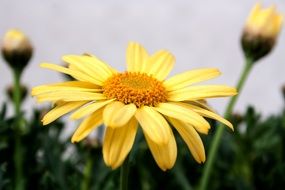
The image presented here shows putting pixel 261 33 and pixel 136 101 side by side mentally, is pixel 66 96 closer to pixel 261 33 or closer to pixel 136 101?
pixel 136 101

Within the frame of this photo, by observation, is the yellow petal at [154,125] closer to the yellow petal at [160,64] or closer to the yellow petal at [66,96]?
the yellow petal at [66,96]

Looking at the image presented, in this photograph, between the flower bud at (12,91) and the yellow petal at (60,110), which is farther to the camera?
Result: the flower bud at (12,91)

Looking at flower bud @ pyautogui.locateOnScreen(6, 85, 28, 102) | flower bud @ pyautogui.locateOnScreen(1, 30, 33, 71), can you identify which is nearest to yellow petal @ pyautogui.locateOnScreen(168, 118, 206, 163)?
flower bud @ pyautogui.locateOnScreen(1, 30, 33, 71)

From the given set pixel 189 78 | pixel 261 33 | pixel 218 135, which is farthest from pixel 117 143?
pixel 261 33

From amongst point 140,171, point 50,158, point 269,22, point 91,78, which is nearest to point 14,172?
point 50,158

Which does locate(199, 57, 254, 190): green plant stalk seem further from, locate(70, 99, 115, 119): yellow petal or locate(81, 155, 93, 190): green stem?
locate(70, 99, 115, 119): yellow petal

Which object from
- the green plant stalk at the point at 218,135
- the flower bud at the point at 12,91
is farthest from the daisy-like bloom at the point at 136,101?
the flower bud at the point at 12,91
